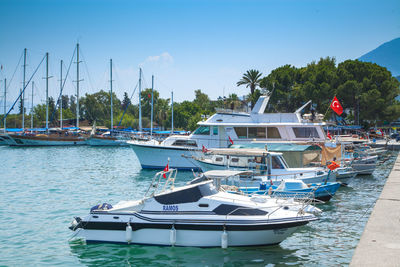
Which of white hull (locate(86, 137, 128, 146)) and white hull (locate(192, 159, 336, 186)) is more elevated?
white hull (locate(86, 137, 128, 146))

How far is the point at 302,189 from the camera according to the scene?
18.7m

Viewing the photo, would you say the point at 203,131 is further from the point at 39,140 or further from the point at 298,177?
the point at 39,140

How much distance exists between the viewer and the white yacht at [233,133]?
33094mm

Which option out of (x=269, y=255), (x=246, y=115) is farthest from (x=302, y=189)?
(x=246, y=115)

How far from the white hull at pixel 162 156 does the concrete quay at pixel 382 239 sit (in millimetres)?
22117

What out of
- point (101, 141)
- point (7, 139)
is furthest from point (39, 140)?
point (101, 141)

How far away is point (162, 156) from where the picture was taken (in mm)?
34156

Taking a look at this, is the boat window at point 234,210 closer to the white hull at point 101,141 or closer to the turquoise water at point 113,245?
the turquoise water at point 113,245

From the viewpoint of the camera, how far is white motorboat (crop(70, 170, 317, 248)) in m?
12.9

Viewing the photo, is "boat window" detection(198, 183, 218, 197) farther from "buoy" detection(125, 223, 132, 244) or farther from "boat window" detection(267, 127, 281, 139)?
"boat window" detection(267, 127, 281, 139)

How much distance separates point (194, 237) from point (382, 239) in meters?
6.32

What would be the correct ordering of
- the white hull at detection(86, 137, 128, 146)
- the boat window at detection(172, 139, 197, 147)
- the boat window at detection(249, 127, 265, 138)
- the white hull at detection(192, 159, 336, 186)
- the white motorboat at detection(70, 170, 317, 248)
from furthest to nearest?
the white hull at detection(86, 137, 128, 146) → the boat window at detection(172, 139, 197, 147) → the boat window at detection(249, 127, 265, 138) → the white hull at detection(192, 159, 336, 186) → the white motorboat at detection(70, 170, 317, 248)

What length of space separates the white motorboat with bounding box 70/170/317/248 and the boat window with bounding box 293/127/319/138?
2013 cm

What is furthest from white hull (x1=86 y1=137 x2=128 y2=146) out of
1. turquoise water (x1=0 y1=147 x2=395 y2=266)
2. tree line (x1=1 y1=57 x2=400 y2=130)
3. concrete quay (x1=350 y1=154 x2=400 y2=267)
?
concrete quay (x1=350 y1=154 x2=400 y2=267)
